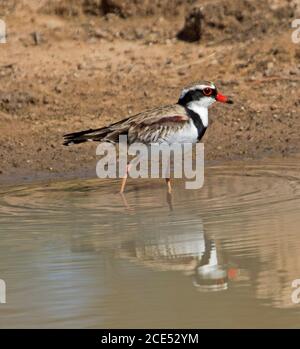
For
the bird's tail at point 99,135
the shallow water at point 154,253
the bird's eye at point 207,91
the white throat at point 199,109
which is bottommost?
the shallow water at point 154,253

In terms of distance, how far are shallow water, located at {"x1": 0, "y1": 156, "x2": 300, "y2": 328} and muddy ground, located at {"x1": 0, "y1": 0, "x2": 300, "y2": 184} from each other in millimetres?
1144

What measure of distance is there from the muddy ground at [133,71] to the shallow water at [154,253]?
114 cm

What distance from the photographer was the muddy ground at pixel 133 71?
39.4 ft

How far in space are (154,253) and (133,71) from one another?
6.10m

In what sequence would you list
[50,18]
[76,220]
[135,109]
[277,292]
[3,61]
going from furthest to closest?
[50,18], [3,61], [135,109], [76,220], [277,292]

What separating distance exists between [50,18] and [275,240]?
8047mm

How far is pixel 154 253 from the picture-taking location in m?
7.70

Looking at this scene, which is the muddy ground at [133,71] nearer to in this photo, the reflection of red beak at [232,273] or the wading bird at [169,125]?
the wading bird at [169,125]

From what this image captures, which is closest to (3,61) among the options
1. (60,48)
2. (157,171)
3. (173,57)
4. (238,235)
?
(60,48)

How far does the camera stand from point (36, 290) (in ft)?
22.3

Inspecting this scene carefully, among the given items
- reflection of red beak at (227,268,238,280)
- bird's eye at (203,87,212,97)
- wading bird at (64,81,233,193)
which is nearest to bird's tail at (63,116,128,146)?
wading bird at (64,81,233,193)

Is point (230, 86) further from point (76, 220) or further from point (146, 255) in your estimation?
point (146, 255)

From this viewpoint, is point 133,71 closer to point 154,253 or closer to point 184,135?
point 184,135

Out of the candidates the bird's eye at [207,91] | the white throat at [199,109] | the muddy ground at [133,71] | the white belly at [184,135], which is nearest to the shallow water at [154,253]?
the white belly at [184,135]
